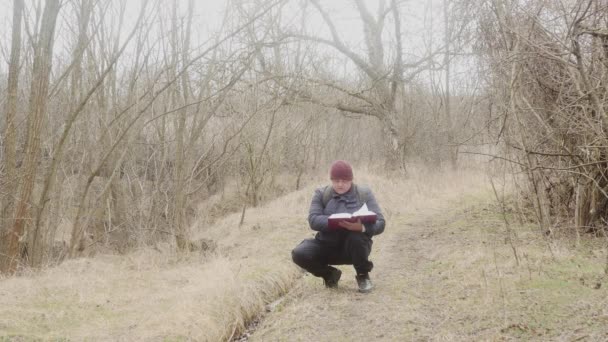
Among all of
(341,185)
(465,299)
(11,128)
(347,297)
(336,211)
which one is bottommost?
(347,297)

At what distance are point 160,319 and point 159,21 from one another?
21.9 feet

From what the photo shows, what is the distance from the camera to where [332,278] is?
584cm

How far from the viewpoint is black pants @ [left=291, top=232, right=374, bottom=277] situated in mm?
5414

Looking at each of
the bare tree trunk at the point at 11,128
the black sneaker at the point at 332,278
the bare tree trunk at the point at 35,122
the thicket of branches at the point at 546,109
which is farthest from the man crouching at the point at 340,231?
the bare tree trunk at the point at 11,128

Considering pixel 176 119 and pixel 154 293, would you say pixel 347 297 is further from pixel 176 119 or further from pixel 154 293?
pixel 176 119

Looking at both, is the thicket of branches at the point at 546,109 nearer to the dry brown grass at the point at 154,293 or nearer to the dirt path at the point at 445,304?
the dirt path at the point at 445,304

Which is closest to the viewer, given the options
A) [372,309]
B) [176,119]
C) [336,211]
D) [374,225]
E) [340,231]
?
[372,309]

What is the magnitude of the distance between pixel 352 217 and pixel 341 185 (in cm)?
39

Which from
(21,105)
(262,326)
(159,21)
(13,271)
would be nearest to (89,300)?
(262,326)

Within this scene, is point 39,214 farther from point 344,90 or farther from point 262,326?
point 344,90

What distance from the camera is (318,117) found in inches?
735

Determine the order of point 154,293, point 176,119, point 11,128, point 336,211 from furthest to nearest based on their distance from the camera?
point 176,119, point 11,128, point 154,293, point 336,211

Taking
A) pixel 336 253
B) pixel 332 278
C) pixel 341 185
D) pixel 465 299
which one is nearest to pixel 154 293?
pixel 332 278

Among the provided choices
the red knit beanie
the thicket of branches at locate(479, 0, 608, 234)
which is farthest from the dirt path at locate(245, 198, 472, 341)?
the thicket of branches at locate(479, 0, 608, 234)
